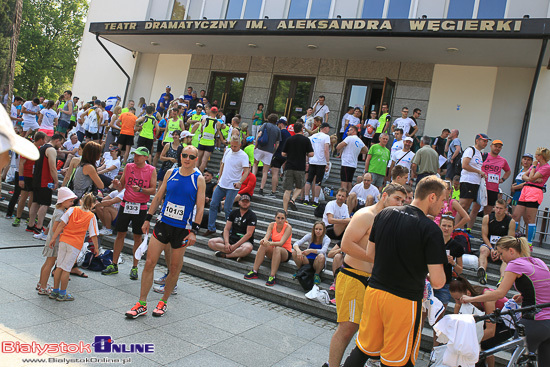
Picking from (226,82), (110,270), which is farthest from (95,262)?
(226,82)

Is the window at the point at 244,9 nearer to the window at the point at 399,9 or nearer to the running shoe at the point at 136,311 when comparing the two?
the window at the point at 399,9

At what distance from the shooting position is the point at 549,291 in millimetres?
4527

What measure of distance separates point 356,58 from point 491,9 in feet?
14.6

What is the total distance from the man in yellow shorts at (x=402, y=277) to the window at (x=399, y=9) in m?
12.9

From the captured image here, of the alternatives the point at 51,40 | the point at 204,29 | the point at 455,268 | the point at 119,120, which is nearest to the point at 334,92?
the point at 204,29

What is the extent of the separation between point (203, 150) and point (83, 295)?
21.7 ft

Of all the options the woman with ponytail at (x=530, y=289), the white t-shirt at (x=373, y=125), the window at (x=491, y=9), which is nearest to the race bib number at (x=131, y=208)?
the woman with ponytail at (x=530, y=289)

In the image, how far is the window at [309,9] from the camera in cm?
1583

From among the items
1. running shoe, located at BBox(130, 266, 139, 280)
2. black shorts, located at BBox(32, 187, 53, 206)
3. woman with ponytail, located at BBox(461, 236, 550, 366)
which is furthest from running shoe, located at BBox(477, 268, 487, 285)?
black shorts, located at BBox(32, 187, 53, 206)

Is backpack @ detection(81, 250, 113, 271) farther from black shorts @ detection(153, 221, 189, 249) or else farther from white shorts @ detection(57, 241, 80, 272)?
black shorts @ detection(153, 221, 189, 249)

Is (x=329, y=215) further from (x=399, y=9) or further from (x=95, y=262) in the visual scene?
(x=399, y=9)

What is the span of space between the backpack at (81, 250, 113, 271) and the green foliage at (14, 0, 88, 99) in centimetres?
3598

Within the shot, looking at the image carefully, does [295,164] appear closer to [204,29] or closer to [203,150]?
[203,150]

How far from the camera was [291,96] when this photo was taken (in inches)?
656
